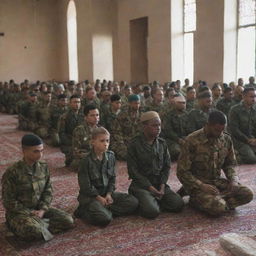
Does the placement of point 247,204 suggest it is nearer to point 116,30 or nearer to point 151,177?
point 151,177

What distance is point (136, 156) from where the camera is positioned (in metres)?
4.61

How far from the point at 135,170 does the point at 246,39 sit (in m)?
8.55

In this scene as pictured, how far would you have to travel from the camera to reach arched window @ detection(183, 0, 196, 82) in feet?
44.7

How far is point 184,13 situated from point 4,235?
11462 mm

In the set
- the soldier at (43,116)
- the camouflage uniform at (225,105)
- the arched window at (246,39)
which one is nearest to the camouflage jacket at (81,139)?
the camouflage uniform at (225,105)

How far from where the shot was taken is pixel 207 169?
456 cm

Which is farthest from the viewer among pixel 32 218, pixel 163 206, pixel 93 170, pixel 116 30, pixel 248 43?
pixel 116 30

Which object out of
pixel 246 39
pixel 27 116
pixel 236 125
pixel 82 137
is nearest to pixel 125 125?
pixel 82 137

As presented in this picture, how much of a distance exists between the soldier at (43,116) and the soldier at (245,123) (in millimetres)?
4292

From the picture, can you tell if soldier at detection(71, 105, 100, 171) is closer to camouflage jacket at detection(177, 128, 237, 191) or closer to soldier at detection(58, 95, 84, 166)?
soldier at detection(58, 95, 84, 166)

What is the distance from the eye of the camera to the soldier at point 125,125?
7.21 meters

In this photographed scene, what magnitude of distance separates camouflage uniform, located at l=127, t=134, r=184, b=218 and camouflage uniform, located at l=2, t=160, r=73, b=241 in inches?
34.2

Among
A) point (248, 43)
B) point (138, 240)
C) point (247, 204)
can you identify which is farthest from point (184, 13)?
point (138, 240)

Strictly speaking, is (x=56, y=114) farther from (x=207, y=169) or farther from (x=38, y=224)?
(x=38, y=224)
